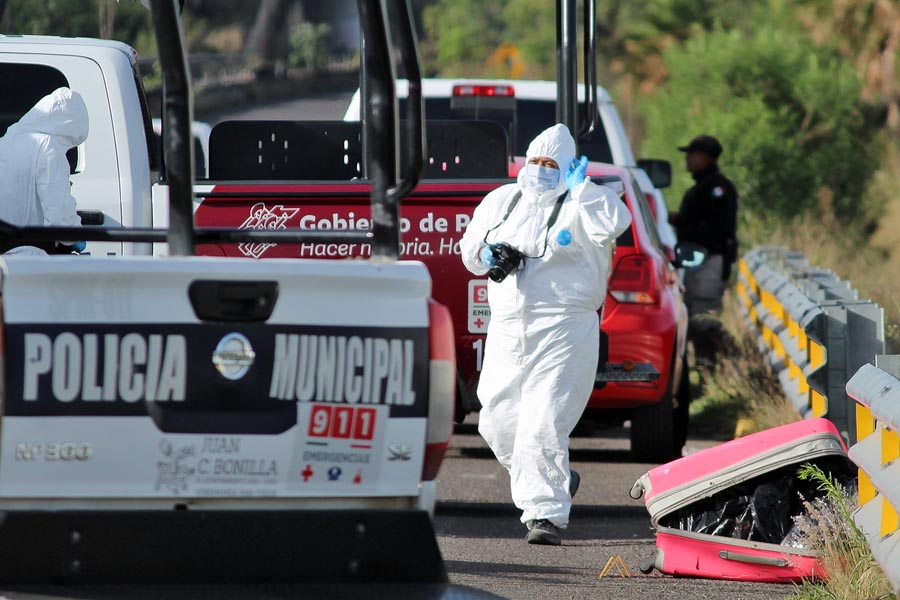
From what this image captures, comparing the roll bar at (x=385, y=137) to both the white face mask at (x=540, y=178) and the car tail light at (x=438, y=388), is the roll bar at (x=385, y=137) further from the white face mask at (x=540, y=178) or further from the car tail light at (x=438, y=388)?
the white face mask at (x=540, y=178)

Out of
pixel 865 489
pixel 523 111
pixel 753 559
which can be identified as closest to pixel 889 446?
pixel 865 489

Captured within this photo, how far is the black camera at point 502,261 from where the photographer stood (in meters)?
7.44

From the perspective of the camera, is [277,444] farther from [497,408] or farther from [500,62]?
[500,62]

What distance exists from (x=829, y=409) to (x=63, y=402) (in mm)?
4599

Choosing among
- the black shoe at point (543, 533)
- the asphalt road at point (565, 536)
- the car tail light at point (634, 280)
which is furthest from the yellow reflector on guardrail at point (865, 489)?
the car tail light at point (634, 280)

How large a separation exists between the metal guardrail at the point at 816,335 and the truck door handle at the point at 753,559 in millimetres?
1566

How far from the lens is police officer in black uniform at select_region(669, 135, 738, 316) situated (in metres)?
13.6

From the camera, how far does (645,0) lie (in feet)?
131

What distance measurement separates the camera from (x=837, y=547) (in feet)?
20.3

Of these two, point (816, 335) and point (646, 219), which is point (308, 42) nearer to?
point (646, 219)

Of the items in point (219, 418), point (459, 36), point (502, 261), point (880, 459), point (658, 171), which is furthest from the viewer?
point (459, 36)

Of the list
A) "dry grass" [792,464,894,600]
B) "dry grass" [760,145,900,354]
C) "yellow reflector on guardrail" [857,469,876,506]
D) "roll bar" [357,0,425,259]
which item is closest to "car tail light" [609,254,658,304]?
"dry grass" [792,464,894,600]

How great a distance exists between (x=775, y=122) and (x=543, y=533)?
48.0 ft

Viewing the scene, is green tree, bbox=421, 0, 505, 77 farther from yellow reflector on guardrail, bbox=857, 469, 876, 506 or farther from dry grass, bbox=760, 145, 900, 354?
yellow reflector on guardrail, bbox=857, 469, 876, 506
